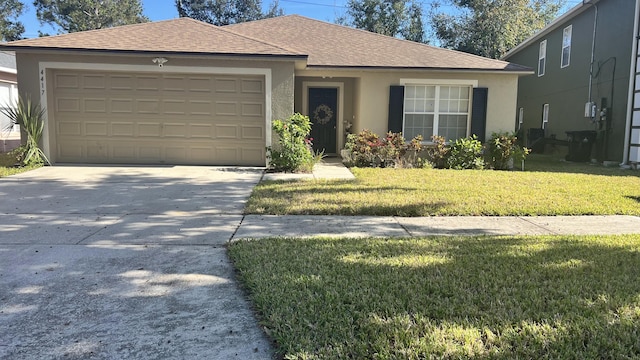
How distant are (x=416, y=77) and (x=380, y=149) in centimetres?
251

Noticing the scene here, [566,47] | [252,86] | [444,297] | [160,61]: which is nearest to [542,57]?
[566,47]

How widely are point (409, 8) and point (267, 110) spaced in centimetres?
2520

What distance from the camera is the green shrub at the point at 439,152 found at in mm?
12375

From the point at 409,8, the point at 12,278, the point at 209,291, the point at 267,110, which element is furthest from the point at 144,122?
the point at 409,8

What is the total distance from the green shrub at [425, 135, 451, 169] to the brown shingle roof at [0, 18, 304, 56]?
4626 millimetres

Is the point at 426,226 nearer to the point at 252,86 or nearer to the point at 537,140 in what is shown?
the point at 252,86

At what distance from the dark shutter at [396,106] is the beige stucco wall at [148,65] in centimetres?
317

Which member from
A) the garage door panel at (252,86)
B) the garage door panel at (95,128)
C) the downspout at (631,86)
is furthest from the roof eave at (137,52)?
the downspout at (631,86)

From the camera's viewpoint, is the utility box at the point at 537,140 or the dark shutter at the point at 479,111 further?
the utility box at the point at 537,140

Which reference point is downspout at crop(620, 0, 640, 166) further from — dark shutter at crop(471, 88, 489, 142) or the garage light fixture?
the garage light fixture

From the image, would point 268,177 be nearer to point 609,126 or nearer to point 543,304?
point 543,304

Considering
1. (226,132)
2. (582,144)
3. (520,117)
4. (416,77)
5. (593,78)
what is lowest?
(582,144)

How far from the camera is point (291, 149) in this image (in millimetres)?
10570

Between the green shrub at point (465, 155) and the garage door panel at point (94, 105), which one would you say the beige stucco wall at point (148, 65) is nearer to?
the garage door panel at point (94, 105)
